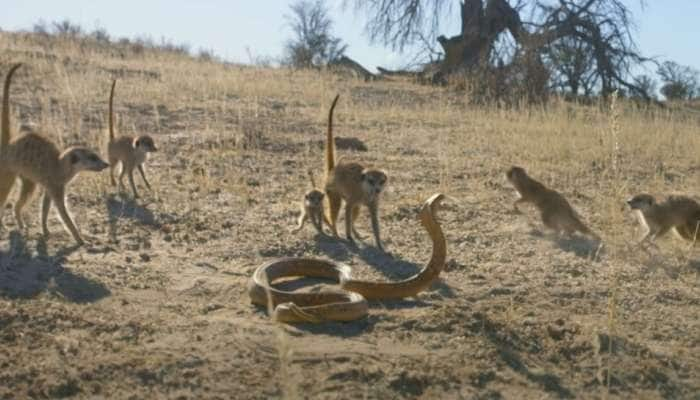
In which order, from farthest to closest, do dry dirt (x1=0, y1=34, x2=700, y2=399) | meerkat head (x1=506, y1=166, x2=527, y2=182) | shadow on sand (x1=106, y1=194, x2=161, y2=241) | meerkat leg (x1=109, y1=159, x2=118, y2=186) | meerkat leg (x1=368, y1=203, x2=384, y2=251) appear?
1. meerkat leg (x1=109, y1=159, x2=118, y2=186)
2. meerkat head (x1=506, y1=166, x2=527, y2=182)
3. shadow on sand (x1=106, y1=194, x2=161, y2=241)
4. meerkat leg (x1=368, y1=203, x2=384, y2=251)
5. dry dirt (x1=0, y1=34, x2=700, y2=399)

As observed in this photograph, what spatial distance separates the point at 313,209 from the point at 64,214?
215 cm

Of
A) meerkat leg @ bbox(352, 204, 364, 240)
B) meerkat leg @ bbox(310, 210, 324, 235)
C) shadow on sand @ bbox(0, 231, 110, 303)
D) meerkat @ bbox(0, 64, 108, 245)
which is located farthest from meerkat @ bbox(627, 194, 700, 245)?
meerkat @ bbox(0, 64, 108, 245)

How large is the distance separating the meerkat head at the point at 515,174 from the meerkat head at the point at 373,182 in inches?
69.3

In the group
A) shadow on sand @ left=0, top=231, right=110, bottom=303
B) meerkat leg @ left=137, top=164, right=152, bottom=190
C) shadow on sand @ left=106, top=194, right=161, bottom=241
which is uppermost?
meerkat leg @ left=137, top=164, right=152, bottom=190

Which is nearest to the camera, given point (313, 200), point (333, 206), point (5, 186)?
point (5, 186)

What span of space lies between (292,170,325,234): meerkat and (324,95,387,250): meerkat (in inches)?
6.0

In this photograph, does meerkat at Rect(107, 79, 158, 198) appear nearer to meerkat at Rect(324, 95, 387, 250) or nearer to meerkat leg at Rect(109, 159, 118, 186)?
meerkat leg at Rect(109, 159, 118, 186)

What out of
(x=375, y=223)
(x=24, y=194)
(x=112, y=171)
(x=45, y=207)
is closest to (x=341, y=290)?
(x=375, y=223)

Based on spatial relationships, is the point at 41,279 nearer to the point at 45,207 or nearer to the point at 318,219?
the point at 45,207

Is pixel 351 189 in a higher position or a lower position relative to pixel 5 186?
higher

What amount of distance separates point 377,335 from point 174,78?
13543 mm

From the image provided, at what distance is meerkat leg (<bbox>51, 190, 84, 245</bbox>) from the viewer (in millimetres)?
7023

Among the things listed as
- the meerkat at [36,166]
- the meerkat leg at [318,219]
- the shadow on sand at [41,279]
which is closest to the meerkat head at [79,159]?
the meerkat at [36,166]

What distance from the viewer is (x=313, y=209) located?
7785 millimetres
